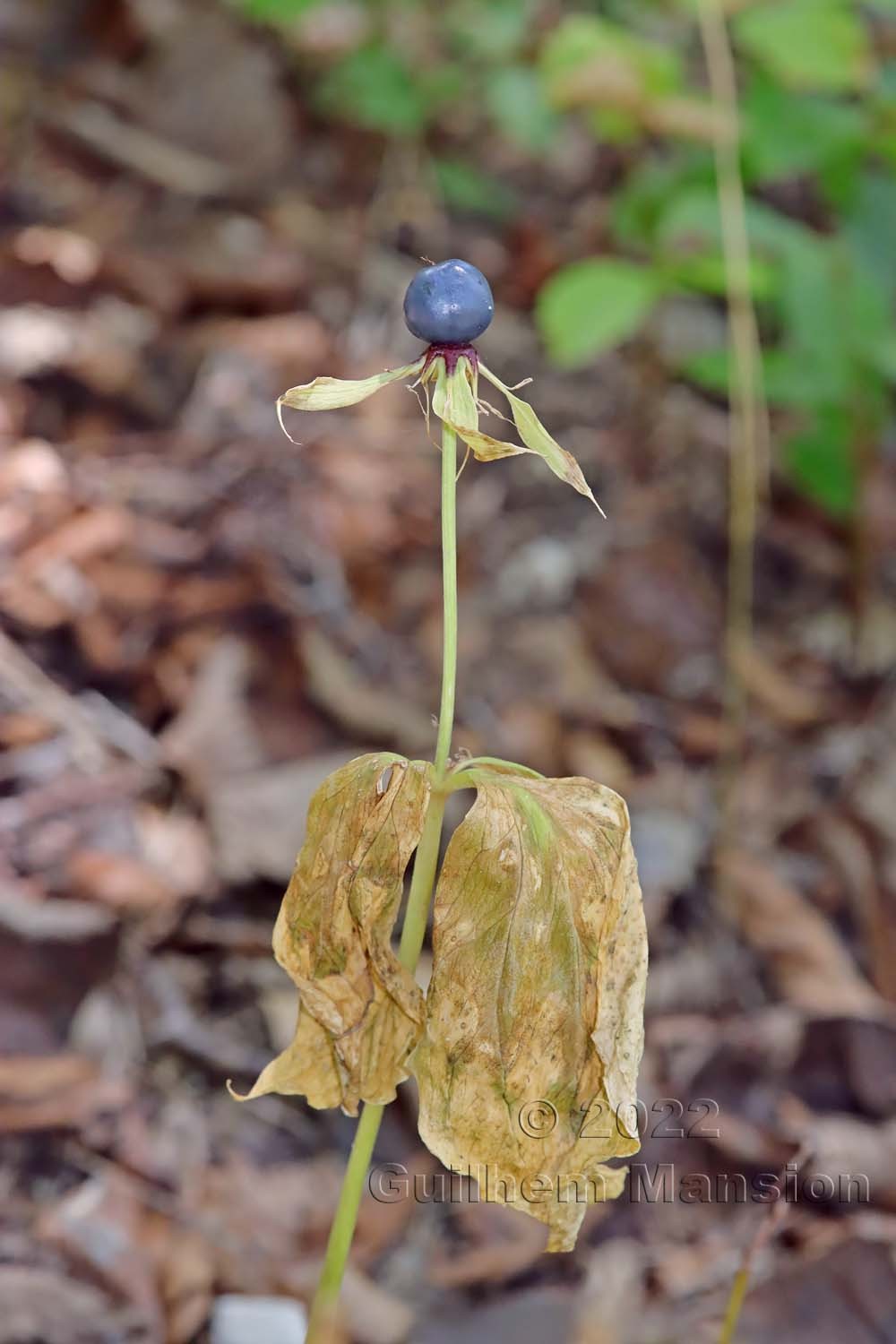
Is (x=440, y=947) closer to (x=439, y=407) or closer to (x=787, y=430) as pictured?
(x=439, y=407)

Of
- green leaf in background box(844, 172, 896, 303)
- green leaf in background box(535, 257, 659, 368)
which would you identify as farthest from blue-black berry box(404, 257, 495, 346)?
green leaf in background box(844, 172, 896, 303)

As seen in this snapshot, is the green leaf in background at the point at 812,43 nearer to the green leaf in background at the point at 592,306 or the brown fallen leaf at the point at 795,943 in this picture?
the green leaf in background at the point at 592,306

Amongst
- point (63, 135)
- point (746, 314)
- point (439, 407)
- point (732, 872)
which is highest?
point (439, 407)

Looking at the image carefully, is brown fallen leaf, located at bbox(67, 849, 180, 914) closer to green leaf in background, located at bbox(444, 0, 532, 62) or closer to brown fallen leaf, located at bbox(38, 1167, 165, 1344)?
brown fallen leaf, located at bbox(38, 1167, 165, 1344)

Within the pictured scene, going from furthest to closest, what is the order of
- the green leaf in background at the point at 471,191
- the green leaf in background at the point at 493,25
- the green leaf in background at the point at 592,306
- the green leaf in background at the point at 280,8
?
the green leaf in background at the point at 471,191, the green leaf in background at the point at 493,25, the green leaf in background at the point at 280,8, the green leaf in background at the point at 592,306

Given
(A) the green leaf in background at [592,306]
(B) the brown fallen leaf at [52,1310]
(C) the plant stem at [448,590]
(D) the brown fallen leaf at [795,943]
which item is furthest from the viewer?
(A) the green leaf in background at [592,306]

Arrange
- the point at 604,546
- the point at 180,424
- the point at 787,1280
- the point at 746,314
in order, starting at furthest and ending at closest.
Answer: the point at 604,546, the point at 180,424, the point at 746,314, the point at 787,1280

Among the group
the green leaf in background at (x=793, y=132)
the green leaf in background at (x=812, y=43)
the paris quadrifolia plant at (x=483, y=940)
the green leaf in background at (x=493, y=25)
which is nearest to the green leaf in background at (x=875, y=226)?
the green leaf in background at (x=793, y=132)

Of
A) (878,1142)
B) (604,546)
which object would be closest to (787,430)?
(604,546)
